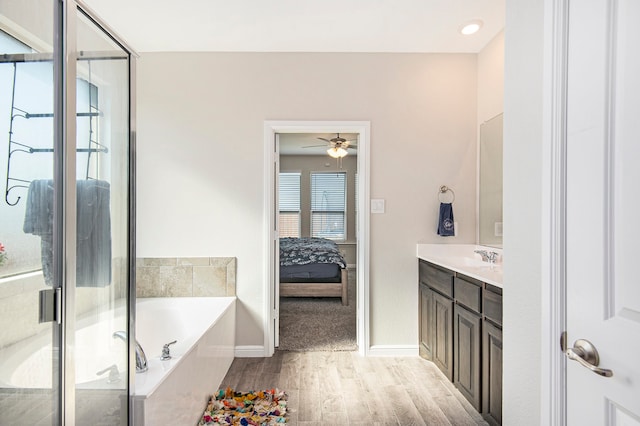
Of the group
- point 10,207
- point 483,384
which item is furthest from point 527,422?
point 10,207

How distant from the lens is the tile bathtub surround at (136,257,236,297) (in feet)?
10.6

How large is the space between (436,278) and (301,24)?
87.1 inches

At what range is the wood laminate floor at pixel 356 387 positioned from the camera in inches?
89.5

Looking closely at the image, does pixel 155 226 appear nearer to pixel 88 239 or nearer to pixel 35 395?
pixel 88 239

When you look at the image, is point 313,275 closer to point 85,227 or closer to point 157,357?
point 157,357

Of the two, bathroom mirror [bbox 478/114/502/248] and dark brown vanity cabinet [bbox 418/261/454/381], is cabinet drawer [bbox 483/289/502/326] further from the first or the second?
bathroom mirror [bbox 478/114/502/248]

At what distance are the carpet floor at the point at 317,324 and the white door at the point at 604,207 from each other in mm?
2589

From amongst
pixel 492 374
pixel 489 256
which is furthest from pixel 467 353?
pixel 489 256

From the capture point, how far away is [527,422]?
122 centimetres

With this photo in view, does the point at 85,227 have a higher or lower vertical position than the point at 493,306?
higher

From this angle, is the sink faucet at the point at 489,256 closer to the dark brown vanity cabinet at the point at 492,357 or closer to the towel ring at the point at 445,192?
the towel ring at the point at 445,192

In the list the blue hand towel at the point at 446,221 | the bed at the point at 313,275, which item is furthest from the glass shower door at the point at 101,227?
the bed at the point at 313,275

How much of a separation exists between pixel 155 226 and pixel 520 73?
9.74 ft

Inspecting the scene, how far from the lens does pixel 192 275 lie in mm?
3229
